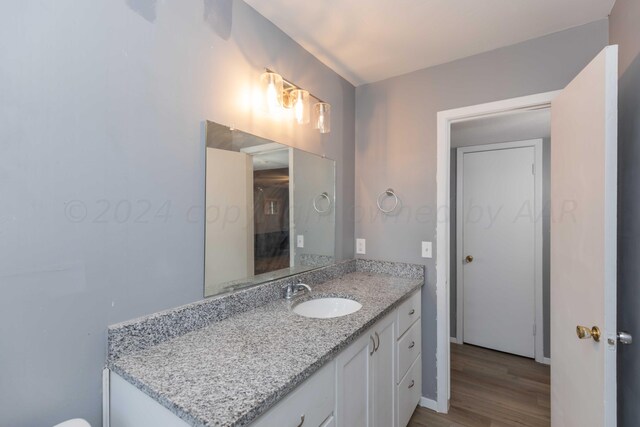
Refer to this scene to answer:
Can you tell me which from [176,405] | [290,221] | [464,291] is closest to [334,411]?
[176,405]

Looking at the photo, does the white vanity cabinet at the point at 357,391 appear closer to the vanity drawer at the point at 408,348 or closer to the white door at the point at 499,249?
the vanity drawer at the point at 408,348

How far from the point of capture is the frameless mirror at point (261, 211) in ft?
4.25

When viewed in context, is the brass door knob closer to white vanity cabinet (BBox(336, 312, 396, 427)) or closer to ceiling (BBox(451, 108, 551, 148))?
white vanity cabinet (BBox(336, 312, 396, 427))

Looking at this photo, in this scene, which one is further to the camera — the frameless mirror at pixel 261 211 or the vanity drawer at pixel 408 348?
the vanity drawer at pixel 408 348

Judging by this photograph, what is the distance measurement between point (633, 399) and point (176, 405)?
5.37ft

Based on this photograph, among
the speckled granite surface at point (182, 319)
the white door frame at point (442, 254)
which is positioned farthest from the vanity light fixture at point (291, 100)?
the speckled granite surface at point (182, 319)

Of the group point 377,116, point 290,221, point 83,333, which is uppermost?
point 377,116

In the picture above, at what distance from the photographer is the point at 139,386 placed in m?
0.84

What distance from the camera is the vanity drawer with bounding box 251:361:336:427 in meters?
0.81

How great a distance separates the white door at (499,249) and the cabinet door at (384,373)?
184 centimetres

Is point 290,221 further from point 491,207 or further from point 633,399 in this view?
point 491,207

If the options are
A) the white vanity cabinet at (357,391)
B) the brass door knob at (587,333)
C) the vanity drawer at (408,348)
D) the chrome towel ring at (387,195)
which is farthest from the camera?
the chrome towel ring at (387,195)

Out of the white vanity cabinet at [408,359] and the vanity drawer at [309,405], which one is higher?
the vanity drawer at [309,405]

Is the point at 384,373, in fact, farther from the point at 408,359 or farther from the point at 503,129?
the point at 503,129
